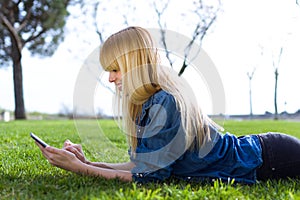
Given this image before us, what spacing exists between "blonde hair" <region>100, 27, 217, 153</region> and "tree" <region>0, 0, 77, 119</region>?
47.4 ft

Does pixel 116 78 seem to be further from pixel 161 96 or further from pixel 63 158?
pixel 63 158

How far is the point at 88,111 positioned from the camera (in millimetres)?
2377

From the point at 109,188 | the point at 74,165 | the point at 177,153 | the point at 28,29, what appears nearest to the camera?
the point at 109,188

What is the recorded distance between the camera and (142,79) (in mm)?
1856

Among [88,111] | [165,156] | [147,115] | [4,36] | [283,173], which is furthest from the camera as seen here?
[4,36]

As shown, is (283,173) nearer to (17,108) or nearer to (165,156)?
(165,156)

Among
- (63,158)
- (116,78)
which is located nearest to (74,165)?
(63,158)

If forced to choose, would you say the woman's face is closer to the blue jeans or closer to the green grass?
the green grass

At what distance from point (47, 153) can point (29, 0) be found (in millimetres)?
15271

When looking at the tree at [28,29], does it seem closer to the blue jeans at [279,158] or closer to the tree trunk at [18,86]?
the tree trunk at [18,86]

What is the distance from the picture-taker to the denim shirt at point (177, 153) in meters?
1.76

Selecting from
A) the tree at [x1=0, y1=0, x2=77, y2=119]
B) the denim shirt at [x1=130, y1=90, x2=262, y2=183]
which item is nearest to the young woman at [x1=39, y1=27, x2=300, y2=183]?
the denim shirt at [x1=130, y1=90, x2=262, y2=183]

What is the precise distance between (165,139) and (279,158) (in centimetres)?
62

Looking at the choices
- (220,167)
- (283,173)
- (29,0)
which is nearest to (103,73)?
(220,167)
